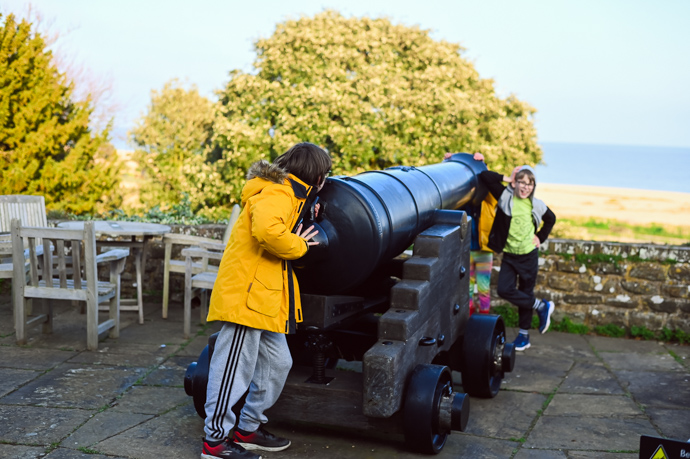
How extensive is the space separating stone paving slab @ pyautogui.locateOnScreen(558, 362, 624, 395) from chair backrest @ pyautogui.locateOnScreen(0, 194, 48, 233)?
491 centimetres

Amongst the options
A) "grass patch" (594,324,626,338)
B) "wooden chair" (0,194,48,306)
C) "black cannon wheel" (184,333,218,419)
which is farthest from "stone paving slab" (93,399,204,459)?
"grass patch" (594,324,626,338)

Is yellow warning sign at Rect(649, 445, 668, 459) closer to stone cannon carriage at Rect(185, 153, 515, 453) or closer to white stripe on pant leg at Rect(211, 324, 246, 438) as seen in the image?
stone cannon carriage at Rect(185, 153, 515, 453)

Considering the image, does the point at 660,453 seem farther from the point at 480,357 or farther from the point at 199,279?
the point at 199,279

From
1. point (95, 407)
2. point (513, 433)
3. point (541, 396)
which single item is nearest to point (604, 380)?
point (541, 396)

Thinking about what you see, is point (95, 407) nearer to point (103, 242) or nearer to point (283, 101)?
Result: point (103, 242)

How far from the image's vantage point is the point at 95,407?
14.2 ft

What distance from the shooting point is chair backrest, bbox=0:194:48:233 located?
695cm

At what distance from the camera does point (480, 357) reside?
461 centimetres

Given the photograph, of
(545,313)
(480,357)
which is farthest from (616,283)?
(480,357)

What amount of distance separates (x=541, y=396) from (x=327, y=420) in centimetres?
176

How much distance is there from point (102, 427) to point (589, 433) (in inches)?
105

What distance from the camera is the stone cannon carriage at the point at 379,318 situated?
11.9 feet

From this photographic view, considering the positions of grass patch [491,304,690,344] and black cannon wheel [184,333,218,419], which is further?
grass patch [491,304,690,344]

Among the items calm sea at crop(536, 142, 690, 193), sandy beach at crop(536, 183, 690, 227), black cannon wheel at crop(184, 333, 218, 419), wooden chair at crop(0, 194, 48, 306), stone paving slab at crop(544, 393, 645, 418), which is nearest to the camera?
black cannon wheel at crop(184, 333, 218, 419)
